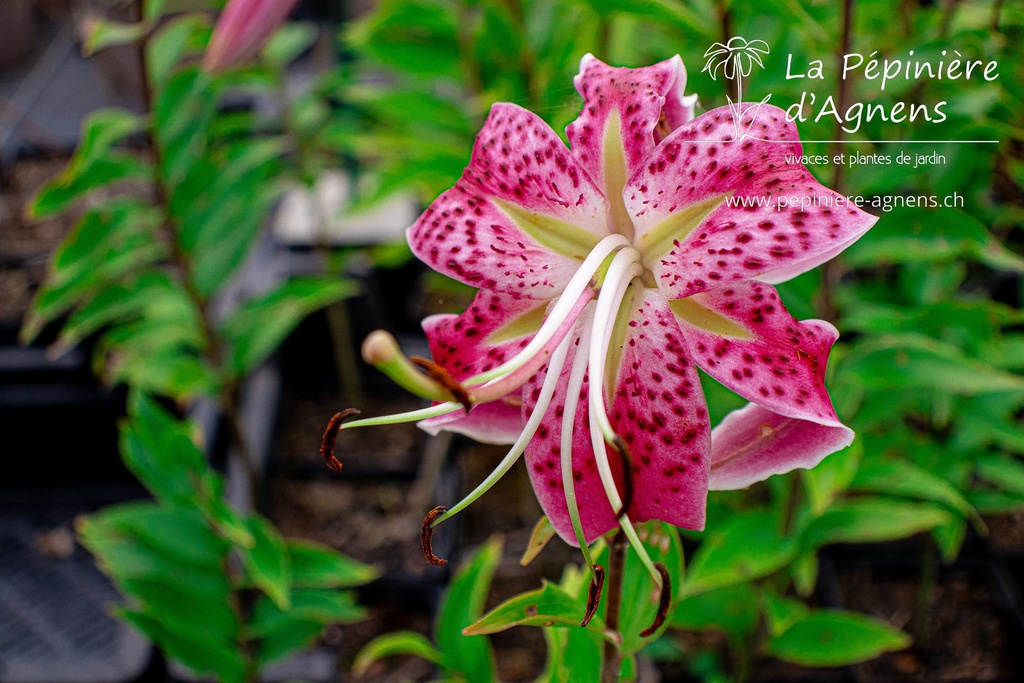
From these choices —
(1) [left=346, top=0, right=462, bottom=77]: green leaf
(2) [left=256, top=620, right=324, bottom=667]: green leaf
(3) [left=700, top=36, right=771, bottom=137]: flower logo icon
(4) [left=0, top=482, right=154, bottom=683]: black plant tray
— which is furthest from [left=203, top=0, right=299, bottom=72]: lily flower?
(4) [left=0, top=482, right=154, bottom=683]: black plant tray

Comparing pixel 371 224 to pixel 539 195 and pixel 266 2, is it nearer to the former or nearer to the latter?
pixel 266 2

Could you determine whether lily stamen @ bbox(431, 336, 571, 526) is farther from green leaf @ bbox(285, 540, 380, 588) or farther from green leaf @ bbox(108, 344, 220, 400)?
green leaf @ bbox(108, 344, 220, 400)

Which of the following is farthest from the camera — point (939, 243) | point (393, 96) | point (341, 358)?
point (341, 358)

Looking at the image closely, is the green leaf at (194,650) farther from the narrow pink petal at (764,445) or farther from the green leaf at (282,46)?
the green leaf at (282,46)

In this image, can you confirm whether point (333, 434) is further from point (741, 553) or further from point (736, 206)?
point (741, 553)

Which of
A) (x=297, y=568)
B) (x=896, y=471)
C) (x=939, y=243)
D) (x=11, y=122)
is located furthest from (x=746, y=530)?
(x=11, y=122)

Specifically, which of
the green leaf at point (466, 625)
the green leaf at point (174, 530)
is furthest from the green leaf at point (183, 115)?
the green leaf at point (466, 625)
